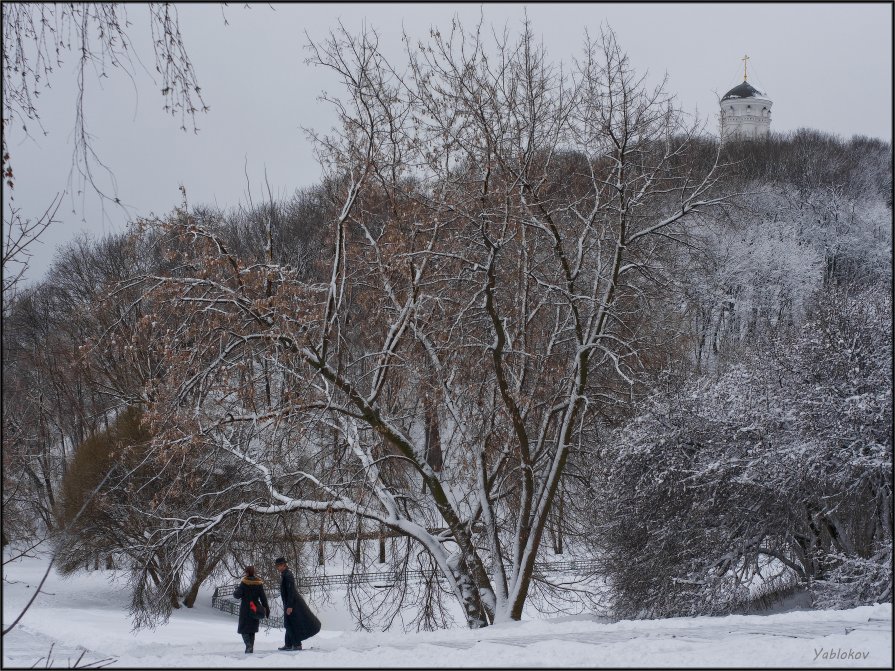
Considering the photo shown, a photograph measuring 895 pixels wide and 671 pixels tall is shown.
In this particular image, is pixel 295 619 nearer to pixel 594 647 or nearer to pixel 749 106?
pixel 594 647

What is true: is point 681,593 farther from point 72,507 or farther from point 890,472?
point 72,507

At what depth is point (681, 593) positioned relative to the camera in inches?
479

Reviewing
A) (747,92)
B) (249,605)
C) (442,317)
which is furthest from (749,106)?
(249,605)

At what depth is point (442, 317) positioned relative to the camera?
13.4 m

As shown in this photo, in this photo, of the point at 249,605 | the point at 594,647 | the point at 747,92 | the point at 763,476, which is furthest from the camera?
the point at 747,92

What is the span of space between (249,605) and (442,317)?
5.08m

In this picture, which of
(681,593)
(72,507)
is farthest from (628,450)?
(72,507)

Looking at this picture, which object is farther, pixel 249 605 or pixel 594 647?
pixel 249 605

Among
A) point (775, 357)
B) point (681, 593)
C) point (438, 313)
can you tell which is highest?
point (438, 313)

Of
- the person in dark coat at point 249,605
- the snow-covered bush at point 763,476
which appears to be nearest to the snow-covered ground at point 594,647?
the person in dark coat at point 249,605

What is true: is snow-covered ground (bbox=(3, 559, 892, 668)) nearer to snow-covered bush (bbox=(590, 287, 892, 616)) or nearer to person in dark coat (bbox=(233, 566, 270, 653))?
person in dark coat (bbox=(233, 566, 270, 653))

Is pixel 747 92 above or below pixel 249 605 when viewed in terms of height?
above

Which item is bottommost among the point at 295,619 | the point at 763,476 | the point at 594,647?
the point at 295,619

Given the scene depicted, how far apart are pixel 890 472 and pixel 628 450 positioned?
371 cm
